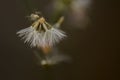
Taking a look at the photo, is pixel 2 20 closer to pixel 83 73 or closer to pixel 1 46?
pixel 1 46

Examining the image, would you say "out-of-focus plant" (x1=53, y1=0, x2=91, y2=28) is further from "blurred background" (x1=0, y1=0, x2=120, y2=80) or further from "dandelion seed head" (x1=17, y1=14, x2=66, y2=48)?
"dandelion seed head" (x1=17, y1=14, x2=66, y2=48)

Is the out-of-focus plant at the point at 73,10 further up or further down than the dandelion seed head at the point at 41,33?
further up

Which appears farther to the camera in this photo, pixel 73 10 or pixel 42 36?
pixel 73 10

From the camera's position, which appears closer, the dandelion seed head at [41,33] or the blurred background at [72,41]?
the dandelion seed head at [41,33]

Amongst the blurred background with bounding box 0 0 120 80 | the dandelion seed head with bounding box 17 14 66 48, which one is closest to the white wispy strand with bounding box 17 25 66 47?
the dandelion seed head with bounding box 17 14 66 48

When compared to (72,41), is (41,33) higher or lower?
lower

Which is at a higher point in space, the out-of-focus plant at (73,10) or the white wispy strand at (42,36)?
the out-of-focus plant at (73,10)

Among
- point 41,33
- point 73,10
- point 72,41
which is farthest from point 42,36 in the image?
point 72,41

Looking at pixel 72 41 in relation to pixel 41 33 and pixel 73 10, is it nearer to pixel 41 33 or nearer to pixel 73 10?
pixel 73 10

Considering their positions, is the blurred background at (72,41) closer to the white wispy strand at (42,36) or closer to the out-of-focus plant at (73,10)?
the out-of-focus plant at (73,10)

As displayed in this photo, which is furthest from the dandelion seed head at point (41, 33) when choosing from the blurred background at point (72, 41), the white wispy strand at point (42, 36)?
the blurred background at point (72, 41)

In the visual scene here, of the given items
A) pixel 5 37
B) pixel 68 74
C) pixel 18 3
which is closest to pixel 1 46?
pixel 5 37
